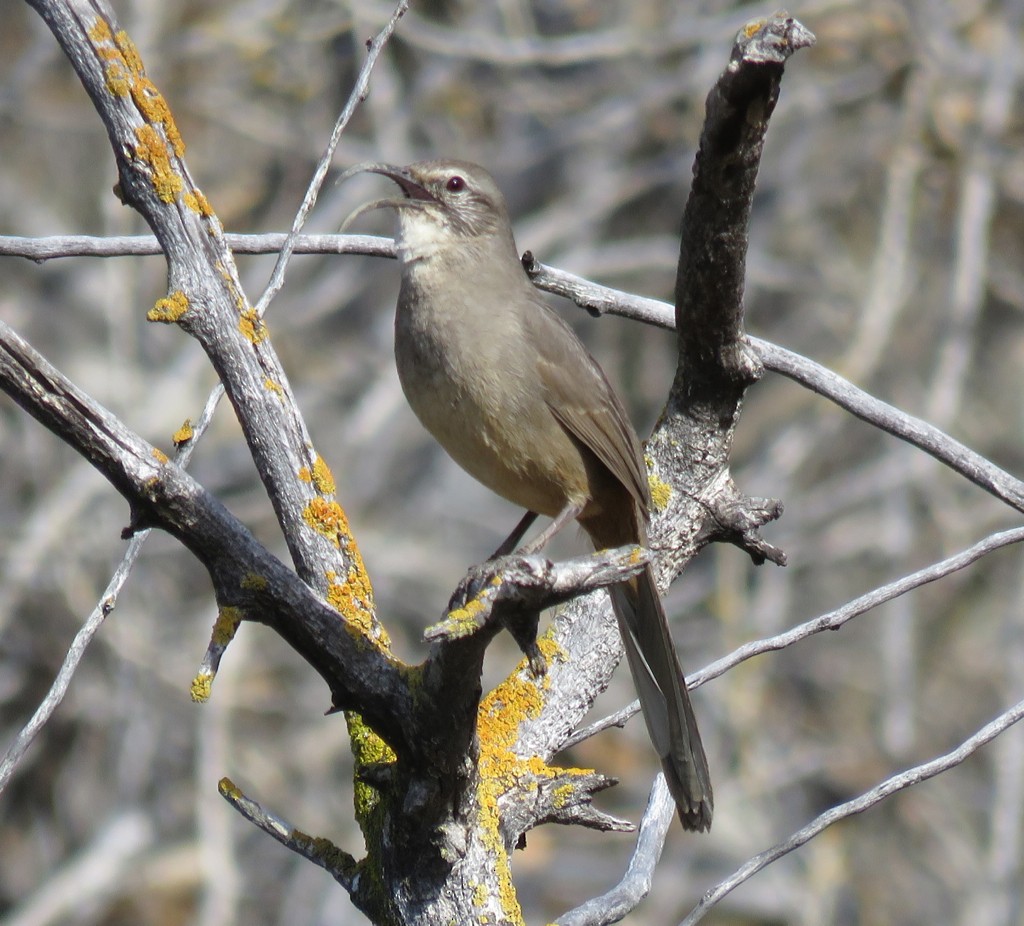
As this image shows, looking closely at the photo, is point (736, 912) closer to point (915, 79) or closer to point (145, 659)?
point (145, 659)

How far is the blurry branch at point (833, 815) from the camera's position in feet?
8.82

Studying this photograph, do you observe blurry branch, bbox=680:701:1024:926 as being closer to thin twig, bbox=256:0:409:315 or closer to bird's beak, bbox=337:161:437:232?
thin twig, bbox=256:0:409:315

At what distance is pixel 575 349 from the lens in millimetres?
4293

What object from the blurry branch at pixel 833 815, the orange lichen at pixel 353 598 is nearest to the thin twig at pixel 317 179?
the orange lichen at pixel 353 598

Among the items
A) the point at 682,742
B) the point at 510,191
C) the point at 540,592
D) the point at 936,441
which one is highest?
the point at 510,191

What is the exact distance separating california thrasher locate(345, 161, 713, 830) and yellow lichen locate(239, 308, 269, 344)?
1.13 meters

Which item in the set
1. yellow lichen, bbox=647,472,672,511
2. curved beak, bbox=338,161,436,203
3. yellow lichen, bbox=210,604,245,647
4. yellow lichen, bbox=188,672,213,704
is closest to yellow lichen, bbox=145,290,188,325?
yellow lichen, bbox=210,604,245,647

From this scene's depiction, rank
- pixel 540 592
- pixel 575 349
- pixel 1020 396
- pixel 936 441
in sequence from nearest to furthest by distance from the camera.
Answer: pixel 540 592 → pixel 936 441 → pixel 575 349 → pixel 1020 396

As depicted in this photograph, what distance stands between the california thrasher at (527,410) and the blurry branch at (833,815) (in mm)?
748

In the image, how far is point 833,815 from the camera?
2.74m

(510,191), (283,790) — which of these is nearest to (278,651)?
(283,790)

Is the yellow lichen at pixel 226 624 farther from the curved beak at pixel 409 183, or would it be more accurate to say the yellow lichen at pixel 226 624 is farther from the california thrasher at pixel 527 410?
the curved beak at pixel 409 183

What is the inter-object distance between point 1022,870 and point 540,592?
6616 mm

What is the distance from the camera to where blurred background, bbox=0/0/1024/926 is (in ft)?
24.1
